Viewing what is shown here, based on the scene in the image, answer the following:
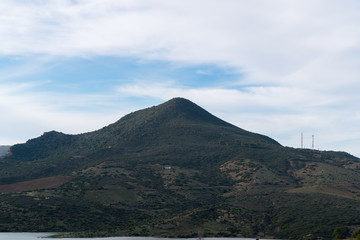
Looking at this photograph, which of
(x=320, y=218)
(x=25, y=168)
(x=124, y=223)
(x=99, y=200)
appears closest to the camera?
(x=320, y=218)

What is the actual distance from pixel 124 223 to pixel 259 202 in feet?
107

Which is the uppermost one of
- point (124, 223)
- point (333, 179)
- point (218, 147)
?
point (218, 147)

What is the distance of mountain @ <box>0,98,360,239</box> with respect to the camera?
350 ft

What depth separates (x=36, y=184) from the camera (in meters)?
156

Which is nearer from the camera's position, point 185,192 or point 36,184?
point 185,192

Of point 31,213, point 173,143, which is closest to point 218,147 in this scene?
point 173,143

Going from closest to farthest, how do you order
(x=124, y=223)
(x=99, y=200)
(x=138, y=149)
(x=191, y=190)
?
(x=124, y=223)
(x=99, y=200)
(x=191, y=190)
(x=138, y=149)

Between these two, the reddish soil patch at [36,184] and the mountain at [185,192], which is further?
the reddish soil patch at [36,184]

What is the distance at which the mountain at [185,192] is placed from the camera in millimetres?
106750

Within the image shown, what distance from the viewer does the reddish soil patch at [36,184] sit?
15105 centimetres

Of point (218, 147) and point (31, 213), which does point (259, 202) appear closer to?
point (31, 213)

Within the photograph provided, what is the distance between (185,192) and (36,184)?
45978mm

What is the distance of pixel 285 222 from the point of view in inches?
4163

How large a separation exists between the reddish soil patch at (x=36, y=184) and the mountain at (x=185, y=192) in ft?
1.16
